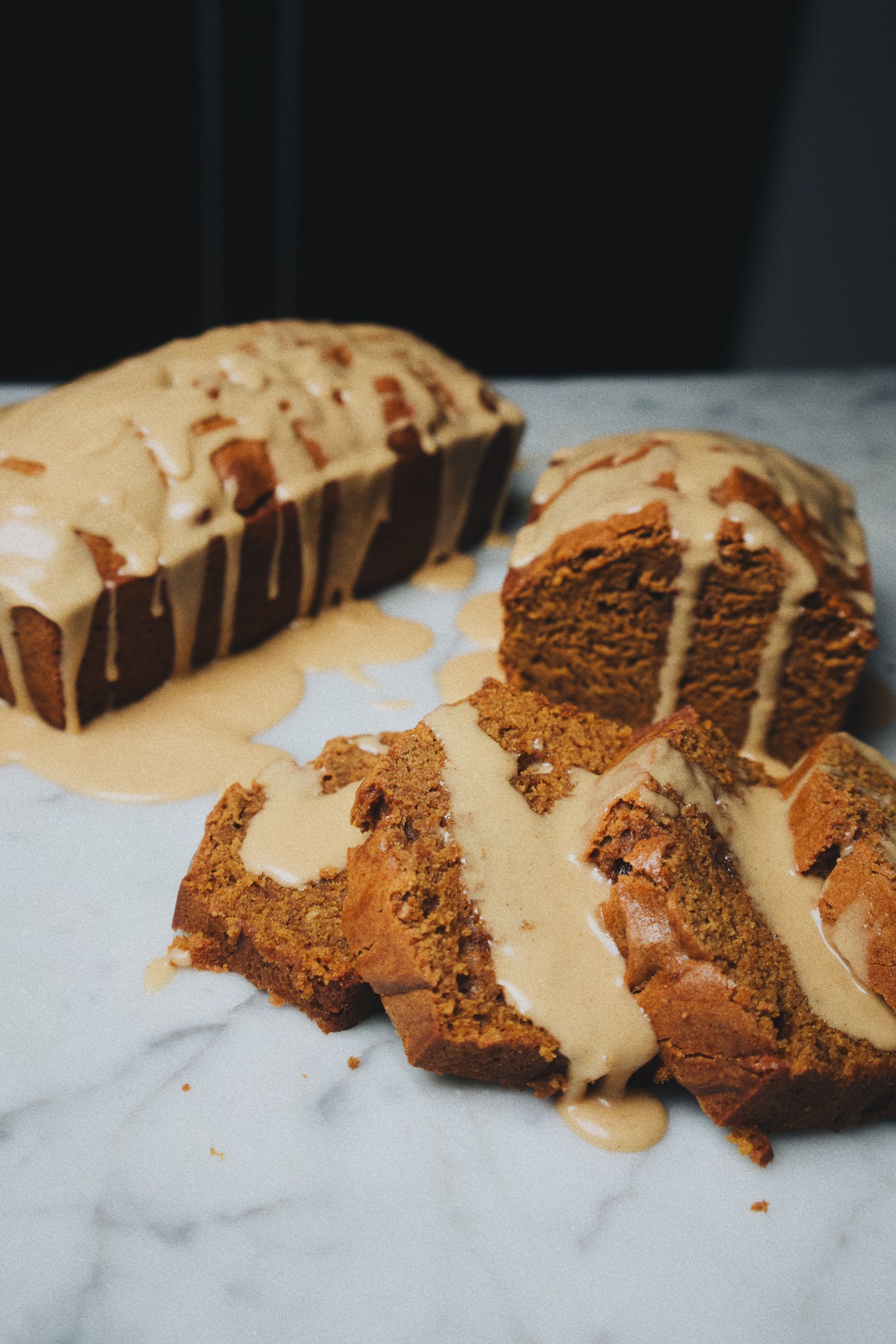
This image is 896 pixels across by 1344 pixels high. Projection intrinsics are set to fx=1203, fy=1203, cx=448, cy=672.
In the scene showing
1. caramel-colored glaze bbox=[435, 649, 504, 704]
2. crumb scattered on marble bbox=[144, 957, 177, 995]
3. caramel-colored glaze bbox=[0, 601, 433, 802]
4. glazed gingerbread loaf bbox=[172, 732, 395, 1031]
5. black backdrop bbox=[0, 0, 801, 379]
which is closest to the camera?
glazed gingerbread loaf bbox=[172, 732, 395, 1031]

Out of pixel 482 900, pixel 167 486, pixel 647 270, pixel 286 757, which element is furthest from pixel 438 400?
pixel 647 270

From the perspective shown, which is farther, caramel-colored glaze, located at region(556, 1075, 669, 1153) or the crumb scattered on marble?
the crumb scattered on marble

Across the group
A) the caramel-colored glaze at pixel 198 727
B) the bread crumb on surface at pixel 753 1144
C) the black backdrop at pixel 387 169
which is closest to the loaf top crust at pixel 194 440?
the caramel-colored glaze at pixel 198 727

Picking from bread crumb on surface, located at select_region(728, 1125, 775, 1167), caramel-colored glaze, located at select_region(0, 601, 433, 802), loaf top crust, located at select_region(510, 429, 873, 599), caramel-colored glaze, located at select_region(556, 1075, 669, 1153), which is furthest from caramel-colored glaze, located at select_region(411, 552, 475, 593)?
bread crumb on surface, located at select_region(728, 1125, 775, 1167)

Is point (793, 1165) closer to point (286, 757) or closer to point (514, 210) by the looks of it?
point (286, 757)

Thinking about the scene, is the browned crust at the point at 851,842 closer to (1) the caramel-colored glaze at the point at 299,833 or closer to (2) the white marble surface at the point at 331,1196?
(2) the white marble surface at the point at 331,1196

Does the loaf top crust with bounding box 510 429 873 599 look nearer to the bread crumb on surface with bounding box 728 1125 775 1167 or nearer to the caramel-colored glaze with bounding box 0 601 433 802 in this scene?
the caramel-colored glaze with bounding box 0 601 433 802

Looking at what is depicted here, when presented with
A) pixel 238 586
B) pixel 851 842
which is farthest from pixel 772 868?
pixel 238 586
